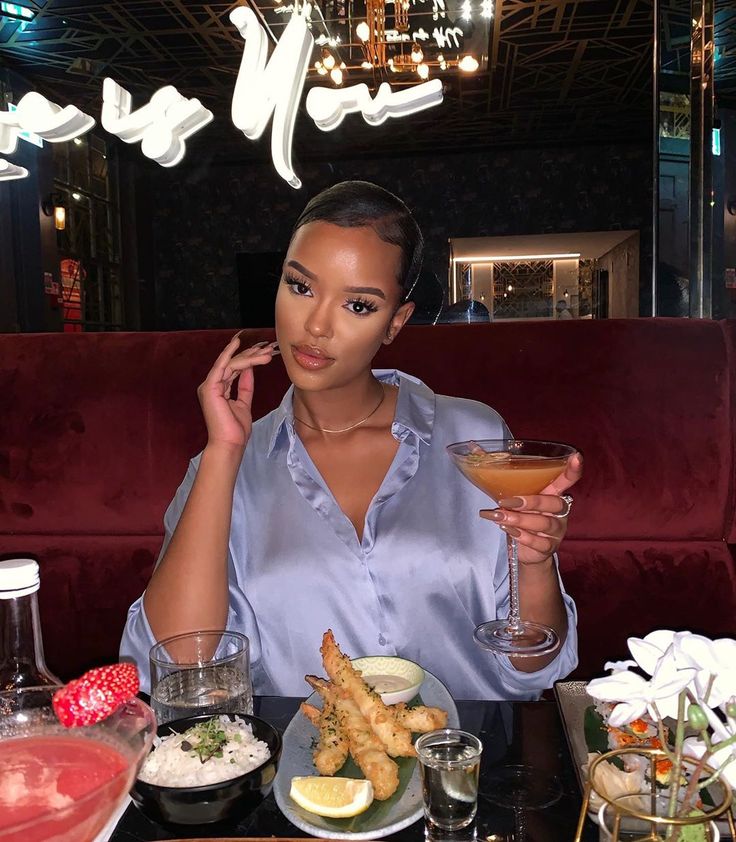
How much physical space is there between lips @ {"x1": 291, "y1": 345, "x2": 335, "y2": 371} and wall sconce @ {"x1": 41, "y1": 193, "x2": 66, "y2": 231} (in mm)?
7021

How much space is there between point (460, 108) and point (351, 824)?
8.39 metres

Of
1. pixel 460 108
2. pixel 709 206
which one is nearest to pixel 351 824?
pixel 709 206

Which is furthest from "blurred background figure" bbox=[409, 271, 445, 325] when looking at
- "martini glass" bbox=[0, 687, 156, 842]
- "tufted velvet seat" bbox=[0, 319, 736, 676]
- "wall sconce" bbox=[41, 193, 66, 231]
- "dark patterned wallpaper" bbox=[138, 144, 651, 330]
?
"dark patterned wallpaper" bbox=[138, 144, 651, 330]

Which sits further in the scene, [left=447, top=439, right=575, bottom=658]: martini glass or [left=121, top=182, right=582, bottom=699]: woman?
[left=121, top=182, right=582, bottom=699]: woman

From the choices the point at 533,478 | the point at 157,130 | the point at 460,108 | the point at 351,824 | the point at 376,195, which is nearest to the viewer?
the point at 351,824

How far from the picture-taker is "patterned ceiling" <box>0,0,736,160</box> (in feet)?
20.0

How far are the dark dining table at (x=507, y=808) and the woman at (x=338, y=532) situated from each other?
1.34ft

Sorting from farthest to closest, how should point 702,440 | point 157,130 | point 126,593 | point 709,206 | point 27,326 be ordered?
point 27,326 < point 157,130 < point 709,206 < point 126,593 < point 702,440

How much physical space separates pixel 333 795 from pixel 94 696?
Result: 1.34ft

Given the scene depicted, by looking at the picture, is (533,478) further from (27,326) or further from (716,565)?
(27,326)

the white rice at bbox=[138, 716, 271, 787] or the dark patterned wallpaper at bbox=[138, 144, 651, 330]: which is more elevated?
the dark patterned wallpaper at bbox=[138, 144, 651, 330]

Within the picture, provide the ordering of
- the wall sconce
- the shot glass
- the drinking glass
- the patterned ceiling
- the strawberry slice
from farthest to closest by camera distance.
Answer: the wall sconce < the patterned ceiling < the drinking glass < the shot glass < the strawberry slice

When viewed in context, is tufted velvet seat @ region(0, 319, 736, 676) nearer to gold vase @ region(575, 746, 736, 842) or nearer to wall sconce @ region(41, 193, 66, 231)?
gold vase @ region(575, 746, 736, 842)

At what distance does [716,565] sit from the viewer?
2248 millimetres
